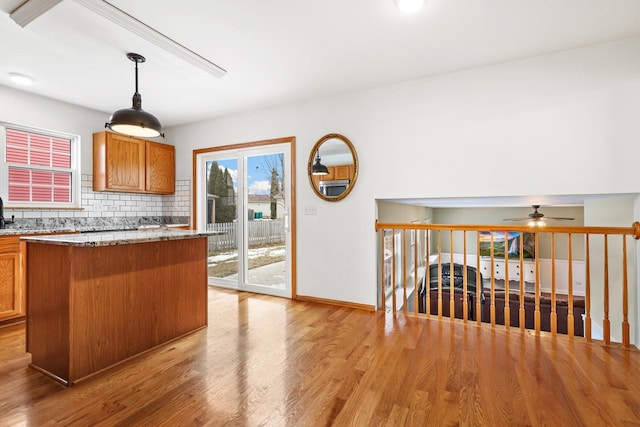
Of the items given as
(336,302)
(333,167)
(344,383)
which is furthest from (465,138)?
(344,383)

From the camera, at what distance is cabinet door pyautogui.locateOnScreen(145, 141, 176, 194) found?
14.9 feet

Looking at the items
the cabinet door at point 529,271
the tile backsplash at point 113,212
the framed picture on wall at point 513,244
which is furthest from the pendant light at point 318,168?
the cabinet door at point 529,271

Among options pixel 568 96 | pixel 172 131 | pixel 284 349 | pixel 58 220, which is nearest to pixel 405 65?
pixel 568 96

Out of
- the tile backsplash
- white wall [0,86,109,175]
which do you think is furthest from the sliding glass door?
white wall [0,86,109,175]

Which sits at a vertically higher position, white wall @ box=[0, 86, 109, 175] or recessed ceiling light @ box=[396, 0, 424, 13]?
recessed ceiling light @ box=[396, 0, 424, 13]

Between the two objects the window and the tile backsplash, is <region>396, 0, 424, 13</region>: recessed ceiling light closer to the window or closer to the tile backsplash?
the tile backsplash

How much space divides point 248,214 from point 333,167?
1470 mm

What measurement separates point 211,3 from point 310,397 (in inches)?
102

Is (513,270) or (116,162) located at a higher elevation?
(116,162)

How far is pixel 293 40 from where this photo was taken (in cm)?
253

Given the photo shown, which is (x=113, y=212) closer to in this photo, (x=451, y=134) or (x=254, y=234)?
(x=254, y=234)

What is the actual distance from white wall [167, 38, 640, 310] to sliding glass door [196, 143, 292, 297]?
264 millimetres

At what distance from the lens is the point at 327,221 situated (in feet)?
12.2

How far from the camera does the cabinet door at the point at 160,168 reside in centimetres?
455
